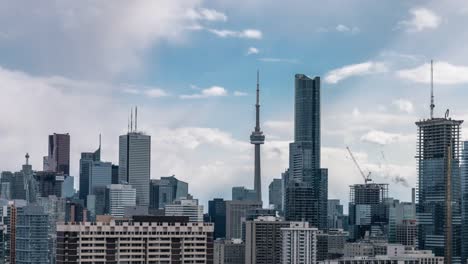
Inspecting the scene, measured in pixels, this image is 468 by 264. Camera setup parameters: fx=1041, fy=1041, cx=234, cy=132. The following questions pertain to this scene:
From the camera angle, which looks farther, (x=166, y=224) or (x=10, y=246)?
(x=10, y=246)

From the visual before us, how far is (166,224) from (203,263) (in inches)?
259

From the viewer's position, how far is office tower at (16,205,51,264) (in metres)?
184

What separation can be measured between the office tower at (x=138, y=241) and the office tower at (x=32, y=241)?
207 ft

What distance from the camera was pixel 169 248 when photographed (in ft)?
387

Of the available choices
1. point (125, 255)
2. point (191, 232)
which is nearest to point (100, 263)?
point (125, 255)

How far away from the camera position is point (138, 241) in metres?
117

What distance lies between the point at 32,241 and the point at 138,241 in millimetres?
78691

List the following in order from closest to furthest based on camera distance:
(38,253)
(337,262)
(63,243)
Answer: (63,243)
(38,253)
(337,262)

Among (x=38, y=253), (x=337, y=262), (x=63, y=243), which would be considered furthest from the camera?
(x=337, y=262)

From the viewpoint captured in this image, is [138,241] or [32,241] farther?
[32,241]

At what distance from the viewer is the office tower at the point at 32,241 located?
18425 centimetres

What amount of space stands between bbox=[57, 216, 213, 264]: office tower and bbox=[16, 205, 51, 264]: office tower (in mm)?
63162

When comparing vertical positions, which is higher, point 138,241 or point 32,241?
point 138,241

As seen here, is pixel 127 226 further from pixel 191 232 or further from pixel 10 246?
pixel 10 246
